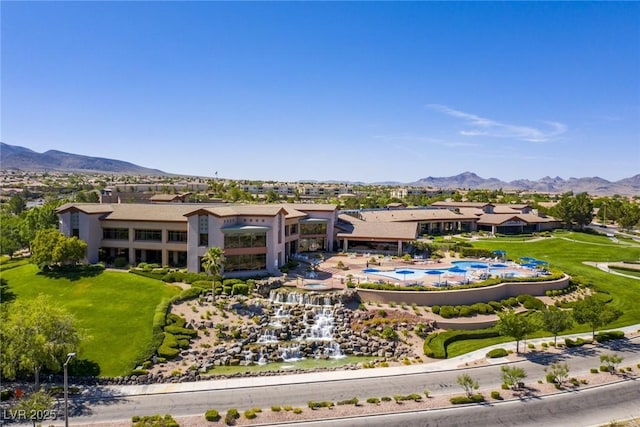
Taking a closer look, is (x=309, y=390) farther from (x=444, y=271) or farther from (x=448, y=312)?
(x=444, y=271)

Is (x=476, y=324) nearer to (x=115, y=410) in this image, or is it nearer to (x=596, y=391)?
(x=596, y=391)

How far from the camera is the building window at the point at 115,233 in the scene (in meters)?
63.7

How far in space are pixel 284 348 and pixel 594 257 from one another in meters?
70.4

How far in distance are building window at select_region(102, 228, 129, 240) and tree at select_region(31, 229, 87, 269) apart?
6.21 metres

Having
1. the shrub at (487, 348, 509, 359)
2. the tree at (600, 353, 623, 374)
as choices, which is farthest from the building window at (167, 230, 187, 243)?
the tree at (600, 353, 623, 374)

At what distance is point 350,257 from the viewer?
243 ft

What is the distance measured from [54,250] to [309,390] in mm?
40522

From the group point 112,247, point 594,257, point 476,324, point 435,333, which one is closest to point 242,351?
point 435,333

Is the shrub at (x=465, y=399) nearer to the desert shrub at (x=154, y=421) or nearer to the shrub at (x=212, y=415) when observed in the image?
the shrub at (x=212, y=415)

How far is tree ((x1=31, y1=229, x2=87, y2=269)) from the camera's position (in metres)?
55.0

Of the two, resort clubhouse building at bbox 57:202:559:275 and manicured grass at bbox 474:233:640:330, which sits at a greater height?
resort clubhouse building at bbox 57:202:559:275

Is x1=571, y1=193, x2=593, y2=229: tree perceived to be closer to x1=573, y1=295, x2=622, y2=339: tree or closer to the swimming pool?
the swimming pool

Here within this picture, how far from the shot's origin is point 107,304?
47219mm

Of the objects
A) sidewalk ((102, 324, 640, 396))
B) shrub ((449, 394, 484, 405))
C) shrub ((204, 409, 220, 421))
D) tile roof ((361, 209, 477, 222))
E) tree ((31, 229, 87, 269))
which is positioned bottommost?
sidewalk ((102, 324, 640, 396))
